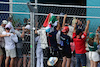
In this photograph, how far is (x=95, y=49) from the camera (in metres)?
4.84

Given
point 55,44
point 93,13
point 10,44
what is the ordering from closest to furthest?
point 55,44
point 10,44
point 93,13

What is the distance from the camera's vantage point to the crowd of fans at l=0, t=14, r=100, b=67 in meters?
4.73

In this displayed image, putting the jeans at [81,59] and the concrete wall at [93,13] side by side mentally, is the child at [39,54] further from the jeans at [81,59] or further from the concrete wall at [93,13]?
the concrete wall at [93,13]

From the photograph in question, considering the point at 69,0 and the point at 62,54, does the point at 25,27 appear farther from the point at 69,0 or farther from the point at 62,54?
the point at 69,0

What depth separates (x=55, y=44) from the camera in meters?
4.73

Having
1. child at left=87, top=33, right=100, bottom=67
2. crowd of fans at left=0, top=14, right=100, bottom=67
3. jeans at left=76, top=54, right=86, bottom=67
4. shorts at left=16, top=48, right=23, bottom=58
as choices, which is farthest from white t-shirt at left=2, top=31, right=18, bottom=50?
child at left=87, top=33, right=100, bottom=67

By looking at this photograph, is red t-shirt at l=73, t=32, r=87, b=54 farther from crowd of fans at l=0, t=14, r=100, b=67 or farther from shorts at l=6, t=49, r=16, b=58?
shorts at l=6, t=49, r=16, b=58

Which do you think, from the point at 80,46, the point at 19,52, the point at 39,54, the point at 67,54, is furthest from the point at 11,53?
the point at 80,46

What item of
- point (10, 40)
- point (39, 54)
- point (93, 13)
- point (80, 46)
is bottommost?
point (39, 54)

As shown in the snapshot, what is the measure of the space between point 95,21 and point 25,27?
2370 millimetres

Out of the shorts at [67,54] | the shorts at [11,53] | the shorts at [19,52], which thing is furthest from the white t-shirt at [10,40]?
the shorts at [67,54]

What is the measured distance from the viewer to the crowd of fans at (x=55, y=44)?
4734 millimetres

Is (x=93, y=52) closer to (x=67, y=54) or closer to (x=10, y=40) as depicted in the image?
(x=67, y=54)

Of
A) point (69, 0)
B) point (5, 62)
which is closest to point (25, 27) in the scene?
point (5, 62)
